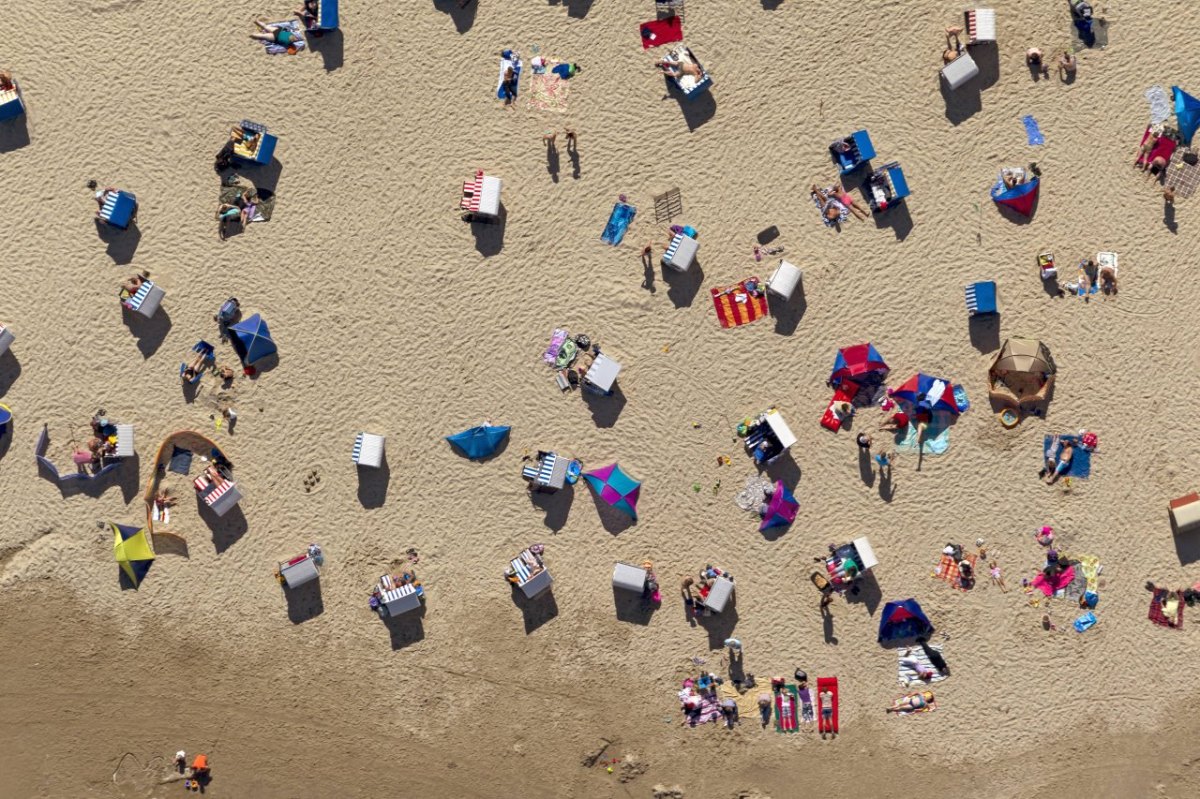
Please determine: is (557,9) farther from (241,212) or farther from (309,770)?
(309,770)

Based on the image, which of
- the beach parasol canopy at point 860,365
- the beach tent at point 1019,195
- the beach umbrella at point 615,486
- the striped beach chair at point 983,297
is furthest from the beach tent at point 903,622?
the beach tent at point 1019,195

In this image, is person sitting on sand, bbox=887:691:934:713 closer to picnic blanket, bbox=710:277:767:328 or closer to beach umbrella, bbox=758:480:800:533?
beach umbrella, bbox=758:480:800:533

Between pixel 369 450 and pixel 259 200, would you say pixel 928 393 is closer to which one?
pixel 369 450

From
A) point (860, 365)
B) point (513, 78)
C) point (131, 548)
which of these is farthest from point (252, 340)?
point (860, 365)

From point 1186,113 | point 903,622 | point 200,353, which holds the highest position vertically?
point 1186,113

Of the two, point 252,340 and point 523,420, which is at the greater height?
point 252,340

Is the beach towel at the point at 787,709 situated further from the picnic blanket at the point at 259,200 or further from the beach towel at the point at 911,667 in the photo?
the picnic blanket at the point at 259,200

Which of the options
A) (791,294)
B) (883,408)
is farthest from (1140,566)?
(791,294)
